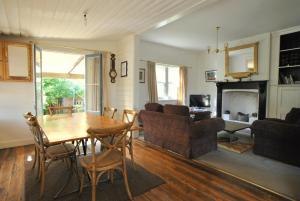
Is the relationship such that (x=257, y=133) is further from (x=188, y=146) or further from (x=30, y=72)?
(x=30, y=72)

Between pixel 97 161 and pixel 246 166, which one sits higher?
pixel 97 161

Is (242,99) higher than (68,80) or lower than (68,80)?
lower

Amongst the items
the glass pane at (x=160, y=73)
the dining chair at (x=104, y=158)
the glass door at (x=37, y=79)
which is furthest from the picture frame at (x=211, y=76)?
the glass door at (x=37, y=79)

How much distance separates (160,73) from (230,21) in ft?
9.30

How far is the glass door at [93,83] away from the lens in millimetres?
4574

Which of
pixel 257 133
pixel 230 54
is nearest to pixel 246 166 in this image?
pixel 257 133

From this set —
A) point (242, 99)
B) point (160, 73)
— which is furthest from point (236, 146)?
point (160, 73)

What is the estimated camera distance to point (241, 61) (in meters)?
5.33

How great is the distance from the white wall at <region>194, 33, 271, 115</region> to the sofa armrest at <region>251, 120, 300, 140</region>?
226 centimetres

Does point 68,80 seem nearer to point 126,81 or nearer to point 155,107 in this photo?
point 126,81

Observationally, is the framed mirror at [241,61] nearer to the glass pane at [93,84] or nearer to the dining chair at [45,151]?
the glass pane at [93,84]

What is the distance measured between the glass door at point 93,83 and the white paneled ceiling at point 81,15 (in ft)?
2.77

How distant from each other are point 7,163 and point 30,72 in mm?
1864

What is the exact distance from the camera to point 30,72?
378 cm
